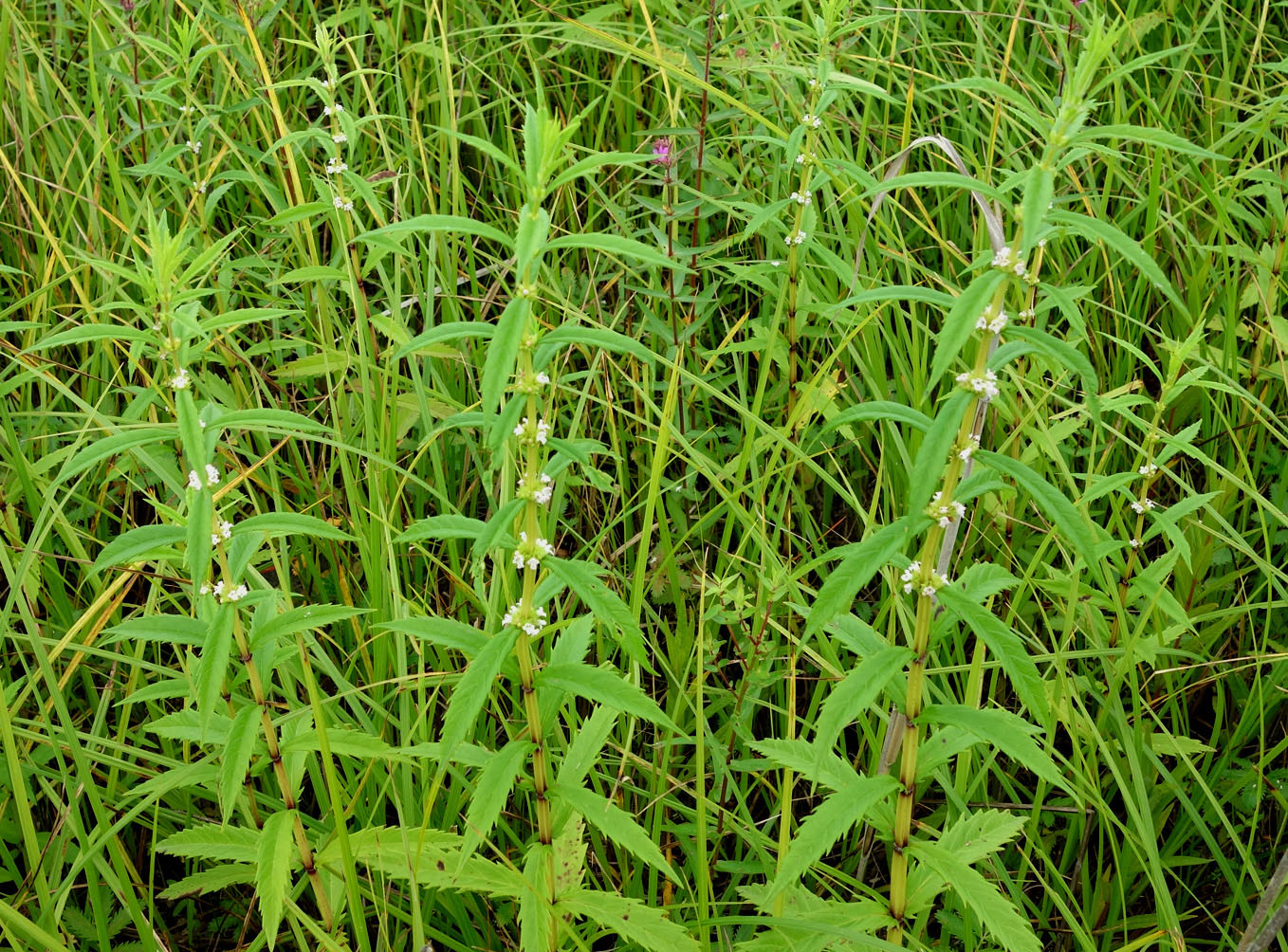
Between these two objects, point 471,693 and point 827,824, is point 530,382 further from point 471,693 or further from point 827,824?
point 827,824

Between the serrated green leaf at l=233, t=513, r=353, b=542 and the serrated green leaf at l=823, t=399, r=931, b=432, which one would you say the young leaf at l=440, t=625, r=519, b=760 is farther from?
the serrated green leaf at l=823, t=399, r=931, b=432

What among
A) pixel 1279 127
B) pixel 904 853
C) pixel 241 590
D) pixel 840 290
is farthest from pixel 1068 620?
pixel 1279 127

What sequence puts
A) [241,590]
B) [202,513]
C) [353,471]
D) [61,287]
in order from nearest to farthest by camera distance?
[202,513], [241,590], [353,471], [61,287]

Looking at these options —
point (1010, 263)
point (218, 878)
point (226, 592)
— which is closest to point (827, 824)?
point (1010, 263)

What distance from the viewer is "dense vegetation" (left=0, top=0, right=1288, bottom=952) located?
1.57m

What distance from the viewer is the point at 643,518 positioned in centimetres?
291

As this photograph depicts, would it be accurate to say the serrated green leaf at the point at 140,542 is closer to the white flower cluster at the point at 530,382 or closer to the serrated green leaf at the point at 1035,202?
the white flower cluster at the point at 530,382

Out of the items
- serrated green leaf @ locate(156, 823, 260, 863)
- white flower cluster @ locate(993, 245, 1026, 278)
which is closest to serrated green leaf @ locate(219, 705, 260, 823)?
serrated green leaf @ locate(156, 823, 260, 863)

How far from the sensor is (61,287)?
3.27 meters

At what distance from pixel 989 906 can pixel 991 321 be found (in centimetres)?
84

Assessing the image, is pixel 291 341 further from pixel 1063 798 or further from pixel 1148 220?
pixel 1148 220

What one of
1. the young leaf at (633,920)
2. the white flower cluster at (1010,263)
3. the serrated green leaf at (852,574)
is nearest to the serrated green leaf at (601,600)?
the serrated green leaf at (852,574)

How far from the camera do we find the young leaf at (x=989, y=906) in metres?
1.55

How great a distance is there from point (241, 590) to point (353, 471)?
3.72 feet
